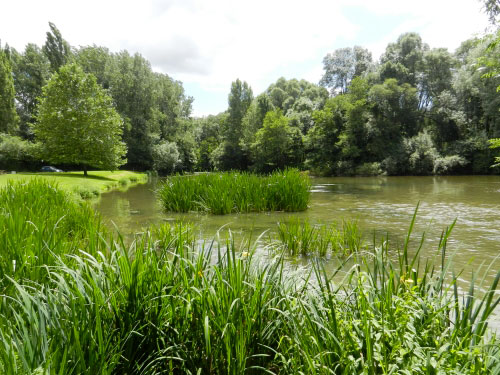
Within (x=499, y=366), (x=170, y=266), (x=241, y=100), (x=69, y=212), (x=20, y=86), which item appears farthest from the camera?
(x=241, y=100)

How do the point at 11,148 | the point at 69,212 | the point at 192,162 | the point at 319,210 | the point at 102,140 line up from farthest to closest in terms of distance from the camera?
the point at 192,162 → the point at 11,148 → the point at 102,140 → the point at 319,210 → the point at 69,212

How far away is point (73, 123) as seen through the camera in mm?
30031

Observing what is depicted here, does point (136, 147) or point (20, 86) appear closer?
point (136, 147)

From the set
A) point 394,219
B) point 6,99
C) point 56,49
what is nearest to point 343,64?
point 56,49

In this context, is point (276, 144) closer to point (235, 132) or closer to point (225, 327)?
point (235, 132)

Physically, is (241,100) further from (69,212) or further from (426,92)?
(69,212)

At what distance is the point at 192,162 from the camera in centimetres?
5675

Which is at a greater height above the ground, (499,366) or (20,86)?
(20,86)

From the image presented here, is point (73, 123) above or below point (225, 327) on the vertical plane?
above

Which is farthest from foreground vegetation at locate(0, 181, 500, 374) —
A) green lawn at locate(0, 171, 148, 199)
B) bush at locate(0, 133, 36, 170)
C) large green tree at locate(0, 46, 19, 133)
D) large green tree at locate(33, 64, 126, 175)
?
large green tree at locate(0, 46, 19, 133)

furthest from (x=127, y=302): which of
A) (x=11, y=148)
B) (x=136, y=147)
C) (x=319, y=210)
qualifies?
(x=136, y=147)

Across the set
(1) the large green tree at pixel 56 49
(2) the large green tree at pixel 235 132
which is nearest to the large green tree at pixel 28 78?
(1) the large green tree at pixel 56 49

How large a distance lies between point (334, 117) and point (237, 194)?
38982mm

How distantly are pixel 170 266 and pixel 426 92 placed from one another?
52829 mm
